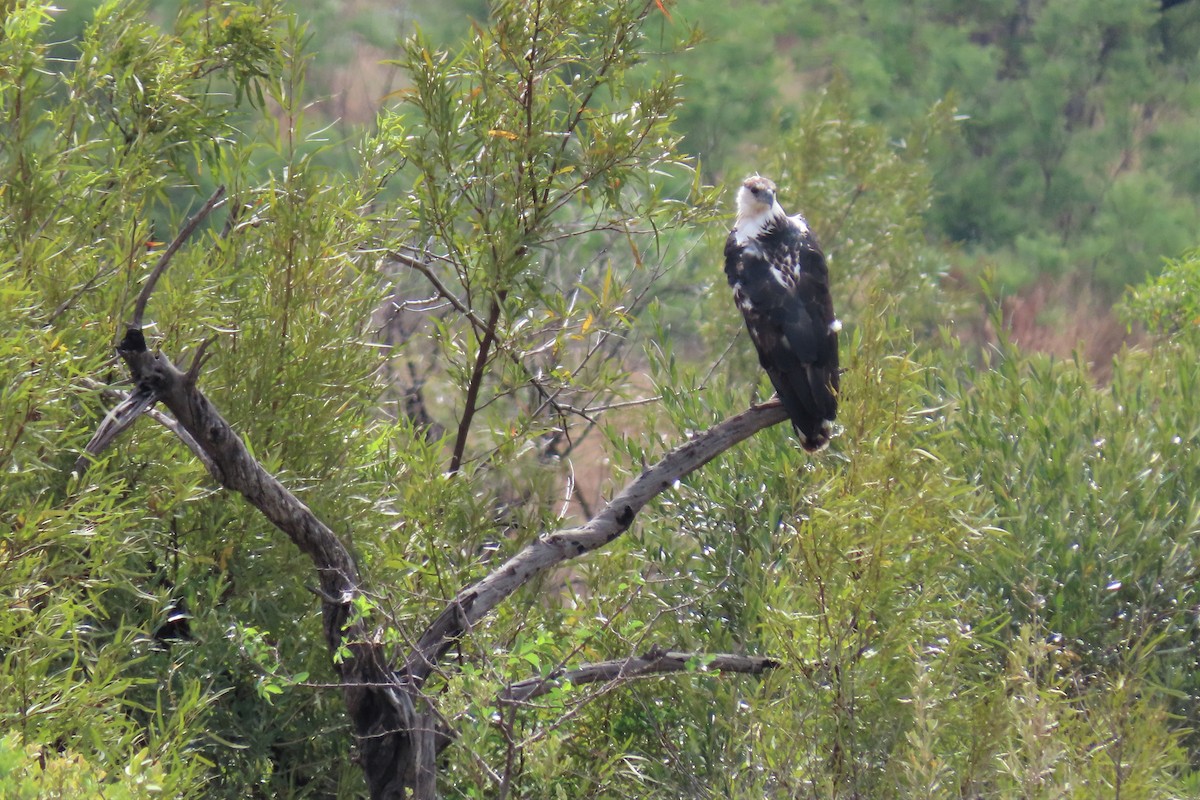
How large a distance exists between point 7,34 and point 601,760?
2.49m

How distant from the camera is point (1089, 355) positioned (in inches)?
596

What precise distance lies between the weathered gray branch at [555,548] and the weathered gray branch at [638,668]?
0.21m

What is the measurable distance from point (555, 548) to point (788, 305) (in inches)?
82.3

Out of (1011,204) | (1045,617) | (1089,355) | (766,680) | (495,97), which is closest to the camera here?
(766,680)

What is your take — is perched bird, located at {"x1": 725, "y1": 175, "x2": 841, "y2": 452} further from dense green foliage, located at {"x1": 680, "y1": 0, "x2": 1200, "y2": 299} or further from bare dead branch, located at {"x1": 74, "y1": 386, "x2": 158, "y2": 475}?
dense green foliage, located at {"x1": 680, "y1": 0, "x2": 1200, "y2": 299}

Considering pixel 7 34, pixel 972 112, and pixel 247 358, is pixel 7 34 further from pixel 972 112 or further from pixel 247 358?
pixel 972 112

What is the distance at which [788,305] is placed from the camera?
4.91 meters

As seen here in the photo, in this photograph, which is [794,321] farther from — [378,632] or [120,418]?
[120,418]

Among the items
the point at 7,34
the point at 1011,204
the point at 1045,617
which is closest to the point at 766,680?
the point at 1045,617

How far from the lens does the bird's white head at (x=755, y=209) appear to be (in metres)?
5.39

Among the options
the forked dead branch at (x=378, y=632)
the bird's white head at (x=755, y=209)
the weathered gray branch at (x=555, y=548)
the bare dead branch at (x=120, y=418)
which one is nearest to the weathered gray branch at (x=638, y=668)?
the forked dead branch at (x=378, y=632)

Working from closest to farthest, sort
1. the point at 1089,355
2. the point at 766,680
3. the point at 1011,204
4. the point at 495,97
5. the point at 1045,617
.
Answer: the point at 766,680 → the point at 495,97 → the point at 1045,617 → the point at 1089,355 → the point at 1011,204

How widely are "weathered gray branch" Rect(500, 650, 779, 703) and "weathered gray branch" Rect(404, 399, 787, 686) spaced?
0.21m

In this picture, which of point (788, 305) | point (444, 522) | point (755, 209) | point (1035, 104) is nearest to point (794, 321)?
point (788, 305)
